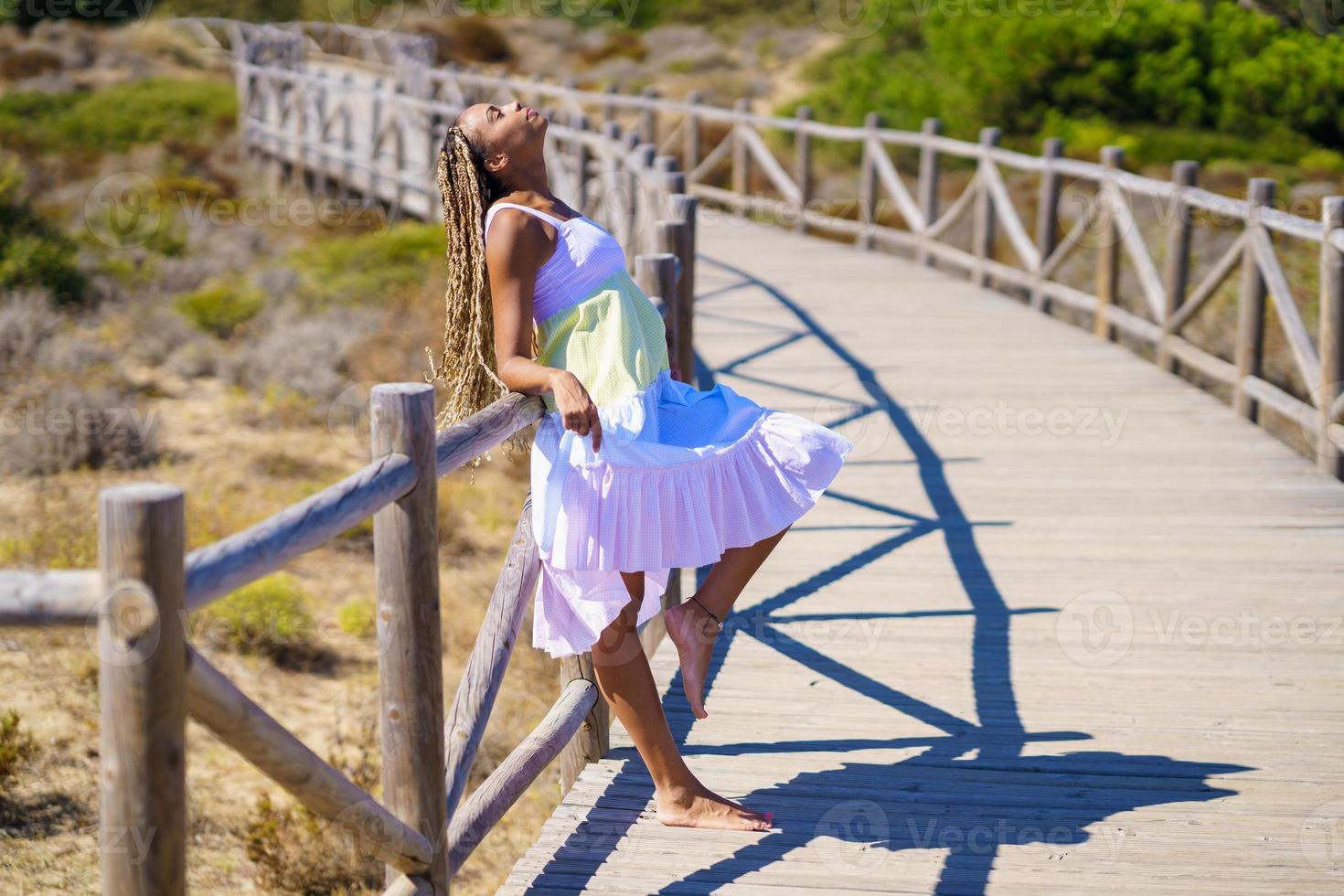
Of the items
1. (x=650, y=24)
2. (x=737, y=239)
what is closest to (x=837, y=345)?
(x=737, y=239)

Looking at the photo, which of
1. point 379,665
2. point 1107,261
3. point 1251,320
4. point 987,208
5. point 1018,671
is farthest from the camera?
point 987,208

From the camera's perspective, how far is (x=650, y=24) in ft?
137

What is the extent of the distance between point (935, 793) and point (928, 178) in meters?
8.95

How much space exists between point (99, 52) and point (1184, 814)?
120 ft

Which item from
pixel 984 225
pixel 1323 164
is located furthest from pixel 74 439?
pixel 1323 164

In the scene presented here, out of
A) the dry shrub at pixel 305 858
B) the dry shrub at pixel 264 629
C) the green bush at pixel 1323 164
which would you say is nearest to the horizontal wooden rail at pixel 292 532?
the dry shrub at pixel 305 858

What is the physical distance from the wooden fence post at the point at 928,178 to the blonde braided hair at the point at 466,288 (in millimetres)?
8843

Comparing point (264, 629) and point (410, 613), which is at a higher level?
point (410, 613)

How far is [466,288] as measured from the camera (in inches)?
125

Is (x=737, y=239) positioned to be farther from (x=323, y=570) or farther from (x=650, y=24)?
(x=650, y=24)

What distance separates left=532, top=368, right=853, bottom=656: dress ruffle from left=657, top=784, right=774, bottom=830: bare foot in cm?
45

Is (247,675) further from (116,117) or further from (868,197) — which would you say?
(116,117)

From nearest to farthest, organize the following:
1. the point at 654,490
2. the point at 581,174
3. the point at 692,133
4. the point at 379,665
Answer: the point at 379,665 < the point at 654,490 < the point at 581,174 < the point at 692,133

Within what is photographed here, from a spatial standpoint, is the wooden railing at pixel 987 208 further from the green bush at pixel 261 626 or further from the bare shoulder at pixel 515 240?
the green bush at pixel 261 626
